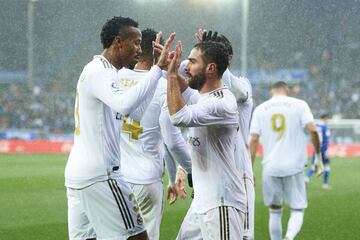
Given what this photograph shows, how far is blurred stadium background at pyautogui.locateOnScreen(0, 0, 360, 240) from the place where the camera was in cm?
3188

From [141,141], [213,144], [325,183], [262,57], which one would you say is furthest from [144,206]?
[262,57]

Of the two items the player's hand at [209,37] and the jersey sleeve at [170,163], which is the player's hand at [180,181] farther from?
the player's hand at [209,37]

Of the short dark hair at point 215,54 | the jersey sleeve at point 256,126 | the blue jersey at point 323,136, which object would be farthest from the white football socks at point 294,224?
the blue jersey at point 323,136

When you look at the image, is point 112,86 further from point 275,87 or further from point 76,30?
point 76,30

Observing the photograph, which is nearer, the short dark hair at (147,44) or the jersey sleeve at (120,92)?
the jersey sleeve at (120,92)

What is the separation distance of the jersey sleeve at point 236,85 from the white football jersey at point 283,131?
366cm

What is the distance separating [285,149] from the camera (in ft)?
34.7

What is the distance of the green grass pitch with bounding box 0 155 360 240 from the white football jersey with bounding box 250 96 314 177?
1.49 meters

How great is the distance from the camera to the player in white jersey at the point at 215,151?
5.32 meters

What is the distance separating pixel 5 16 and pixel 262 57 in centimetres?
1388

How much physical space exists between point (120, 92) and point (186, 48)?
72.5 feet

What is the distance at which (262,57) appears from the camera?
42.4m

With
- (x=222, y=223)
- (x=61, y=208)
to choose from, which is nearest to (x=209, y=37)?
(x=222, y=223)

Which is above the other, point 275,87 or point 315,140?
point 275,87
